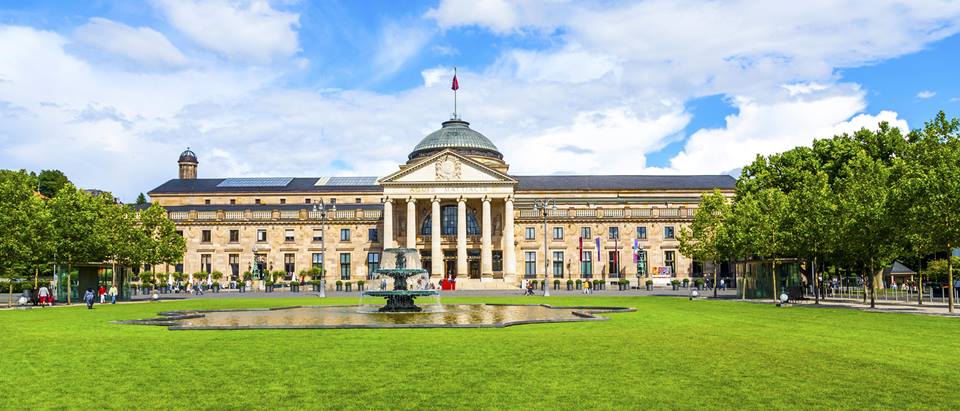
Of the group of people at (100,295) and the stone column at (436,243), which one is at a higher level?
the stone column at (436,243)

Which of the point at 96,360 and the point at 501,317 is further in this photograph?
the point at 501,317

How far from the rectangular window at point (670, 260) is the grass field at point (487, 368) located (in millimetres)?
77781

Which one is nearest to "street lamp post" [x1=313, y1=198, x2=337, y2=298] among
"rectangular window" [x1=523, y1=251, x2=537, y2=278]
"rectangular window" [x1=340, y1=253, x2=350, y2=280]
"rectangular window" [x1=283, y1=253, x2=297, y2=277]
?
"rectangular window" [x1=340, y1=253, x2=350, y2=280]

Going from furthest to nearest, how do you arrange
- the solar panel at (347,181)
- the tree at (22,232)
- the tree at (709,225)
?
the solar panel at (347,181), the tree at (709,225), the tree at (22,232)

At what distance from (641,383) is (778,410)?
2912 mm

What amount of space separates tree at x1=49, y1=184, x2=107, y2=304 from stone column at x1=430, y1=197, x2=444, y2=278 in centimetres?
4679

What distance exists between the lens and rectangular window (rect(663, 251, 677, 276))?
10450 centimetres

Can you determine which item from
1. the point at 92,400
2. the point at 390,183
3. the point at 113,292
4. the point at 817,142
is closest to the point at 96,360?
the point at 92,400

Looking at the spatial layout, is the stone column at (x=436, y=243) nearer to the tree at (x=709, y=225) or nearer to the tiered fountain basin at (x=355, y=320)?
the tree at (x=709, y=225)

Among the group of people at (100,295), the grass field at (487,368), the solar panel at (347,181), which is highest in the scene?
the solar panel at (347,181)

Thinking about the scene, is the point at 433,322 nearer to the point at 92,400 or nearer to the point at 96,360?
the point at 96,360

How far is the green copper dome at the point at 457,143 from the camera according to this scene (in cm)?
11346

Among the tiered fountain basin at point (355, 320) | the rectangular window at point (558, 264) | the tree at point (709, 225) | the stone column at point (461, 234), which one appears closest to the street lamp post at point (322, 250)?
the stone column at point (461, 234)

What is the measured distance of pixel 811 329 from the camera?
27.4m
